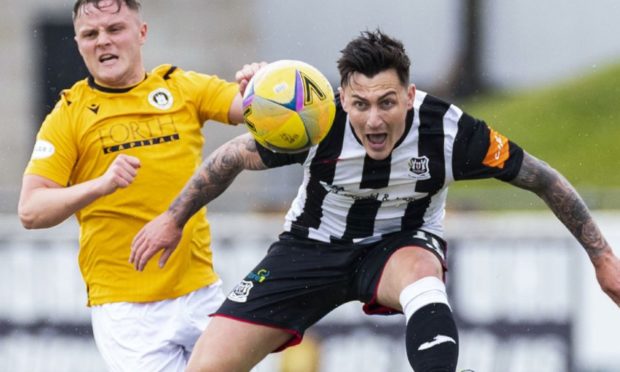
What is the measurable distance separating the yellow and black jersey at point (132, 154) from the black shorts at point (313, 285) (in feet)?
1.33

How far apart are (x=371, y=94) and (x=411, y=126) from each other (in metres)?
Answer: 0.37

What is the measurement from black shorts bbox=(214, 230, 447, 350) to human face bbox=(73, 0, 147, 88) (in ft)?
4.17

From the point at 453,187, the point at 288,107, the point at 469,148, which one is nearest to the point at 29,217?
the point at 288,107

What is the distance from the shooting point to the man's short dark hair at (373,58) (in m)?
6.29

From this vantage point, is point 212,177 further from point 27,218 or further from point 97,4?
point 97,4

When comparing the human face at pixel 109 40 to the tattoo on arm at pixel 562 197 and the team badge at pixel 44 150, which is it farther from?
the tattoo on arm at pixel 562 197

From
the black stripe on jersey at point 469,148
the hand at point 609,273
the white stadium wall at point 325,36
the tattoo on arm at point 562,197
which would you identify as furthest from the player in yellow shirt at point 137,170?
the white stadium wall at point 325,36

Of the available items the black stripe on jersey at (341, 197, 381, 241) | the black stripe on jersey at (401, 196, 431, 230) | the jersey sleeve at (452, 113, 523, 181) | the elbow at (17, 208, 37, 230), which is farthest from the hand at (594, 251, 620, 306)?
the elbow at (17, 208, 37, 230)

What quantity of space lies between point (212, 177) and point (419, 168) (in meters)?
1.03

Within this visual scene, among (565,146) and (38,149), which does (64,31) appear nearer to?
(565,146)

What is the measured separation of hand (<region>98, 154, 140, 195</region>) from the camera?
6.12m

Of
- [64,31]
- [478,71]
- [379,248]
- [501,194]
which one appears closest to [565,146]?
[478,71]

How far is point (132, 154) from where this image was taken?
677 cm

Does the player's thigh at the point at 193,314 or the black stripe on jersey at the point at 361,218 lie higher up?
the black stripe on jersey at the point at 361,218
